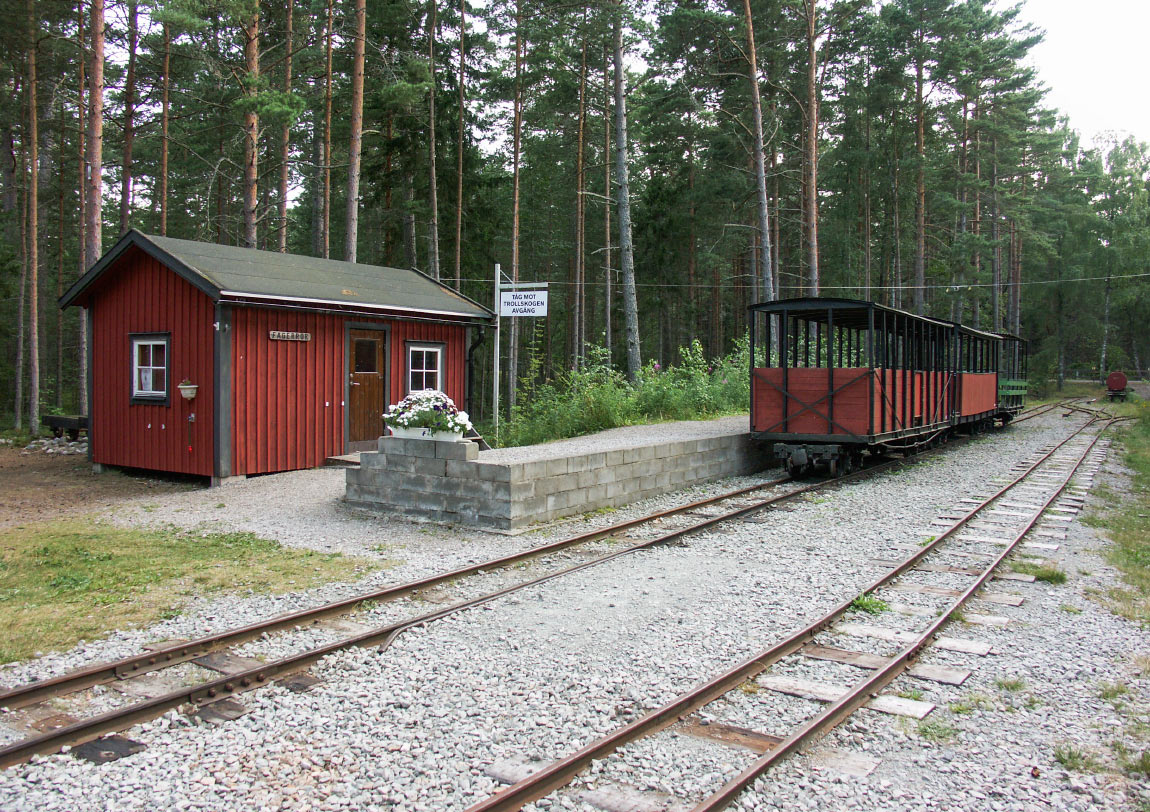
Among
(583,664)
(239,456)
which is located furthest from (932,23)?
(583,664)

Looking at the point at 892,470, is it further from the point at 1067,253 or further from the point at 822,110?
the point at 1067,253

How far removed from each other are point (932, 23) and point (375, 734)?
33156 millimetres

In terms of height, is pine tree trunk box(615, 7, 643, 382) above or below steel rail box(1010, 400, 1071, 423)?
above

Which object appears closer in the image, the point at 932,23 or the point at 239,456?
the point at 239,456

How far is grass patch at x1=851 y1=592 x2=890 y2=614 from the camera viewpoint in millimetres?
5742

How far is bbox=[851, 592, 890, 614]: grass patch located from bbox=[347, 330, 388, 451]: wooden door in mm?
9383

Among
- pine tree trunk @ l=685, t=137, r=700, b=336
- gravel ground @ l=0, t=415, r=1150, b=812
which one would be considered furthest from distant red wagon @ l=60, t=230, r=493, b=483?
pine tree trunk @ l=685, t=137, r=700, b=336

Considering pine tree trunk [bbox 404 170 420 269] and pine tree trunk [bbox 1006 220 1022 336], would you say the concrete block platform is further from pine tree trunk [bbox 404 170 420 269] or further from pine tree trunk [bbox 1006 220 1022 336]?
pine tree trunk [bbox 1006 220 1022 336]

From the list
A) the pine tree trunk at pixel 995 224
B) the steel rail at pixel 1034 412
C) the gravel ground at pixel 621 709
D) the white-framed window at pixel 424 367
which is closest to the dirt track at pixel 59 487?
the white-framed window at pixel 424 367

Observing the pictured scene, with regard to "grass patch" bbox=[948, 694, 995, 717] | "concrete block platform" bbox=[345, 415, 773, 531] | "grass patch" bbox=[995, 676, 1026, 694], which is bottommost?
"grass patch" bbox=[948, 694, 995, 717]

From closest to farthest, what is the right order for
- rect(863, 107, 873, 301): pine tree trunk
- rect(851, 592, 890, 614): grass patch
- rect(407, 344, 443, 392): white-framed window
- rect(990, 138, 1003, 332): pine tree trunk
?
rect(851, 592, 890, 614): grass patch < rect(407, 344, 443, 392): white-framed window < rect(863, 107, 873, 301): pine tree trunk < rect(990, 138, 1003, 332): pine tree trunk

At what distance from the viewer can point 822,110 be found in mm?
32875

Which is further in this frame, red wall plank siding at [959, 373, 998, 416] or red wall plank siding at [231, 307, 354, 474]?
red wall plank siding at [959, 373, 998, 416]

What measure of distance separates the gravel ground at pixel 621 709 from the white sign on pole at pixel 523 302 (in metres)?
7.18
